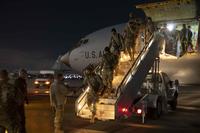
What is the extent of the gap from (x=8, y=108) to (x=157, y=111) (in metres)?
8.38

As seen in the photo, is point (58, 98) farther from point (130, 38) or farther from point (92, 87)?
point (130, 38)

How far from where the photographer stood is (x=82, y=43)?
1105 inches

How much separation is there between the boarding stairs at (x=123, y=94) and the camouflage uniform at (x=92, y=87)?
0.33 metres

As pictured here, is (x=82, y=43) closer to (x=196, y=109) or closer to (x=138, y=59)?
(x=196, y=109)

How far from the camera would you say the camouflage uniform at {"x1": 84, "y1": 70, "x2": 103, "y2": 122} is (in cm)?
1320

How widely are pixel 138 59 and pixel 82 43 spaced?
516 inches

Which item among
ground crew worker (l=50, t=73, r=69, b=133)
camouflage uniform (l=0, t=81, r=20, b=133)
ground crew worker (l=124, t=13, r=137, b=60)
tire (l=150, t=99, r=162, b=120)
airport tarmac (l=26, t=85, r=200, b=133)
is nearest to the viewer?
camouflage uniform (l=0, t=81, r=20, b=133)

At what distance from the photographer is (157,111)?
15484 mm

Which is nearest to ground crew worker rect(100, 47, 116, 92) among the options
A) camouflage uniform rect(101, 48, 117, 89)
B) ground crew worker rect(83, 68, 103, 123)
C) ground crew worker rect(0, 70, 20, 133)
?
camouflage uniform rect(101, 48, 117, 89)

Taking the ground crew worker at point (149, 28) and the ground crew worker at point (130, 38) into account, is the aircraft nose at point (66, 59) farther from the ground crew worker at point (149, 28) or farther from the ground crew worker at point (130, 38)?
the ground crew worker at point (130, 38)

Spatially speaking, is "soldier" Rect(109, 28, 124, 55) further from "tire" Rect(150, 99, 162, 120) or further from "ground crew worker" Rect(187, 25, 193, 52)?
"ground crew worker" Rect(187, 25, 193, 52)

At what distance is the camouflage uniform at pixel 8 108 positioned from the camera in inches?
312

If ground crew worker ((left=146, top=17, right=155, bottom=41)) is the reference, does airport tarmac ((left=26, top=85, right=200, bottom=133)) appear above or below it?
below

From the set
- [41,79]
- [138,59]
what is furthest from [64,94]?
[41,79]
